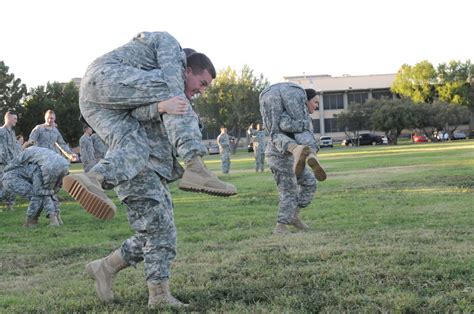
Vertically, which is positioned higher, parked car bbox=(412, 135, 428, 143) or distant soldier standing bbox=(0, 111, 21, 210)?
distant soldier standing bbox=(0, 111, 21, 210)

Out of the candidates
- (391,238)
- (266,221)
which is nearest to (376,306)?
(391,238)

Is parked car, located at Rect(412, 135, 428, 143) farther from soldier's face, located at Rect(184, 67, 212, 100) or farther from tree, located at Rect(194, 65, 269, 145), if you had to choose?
soldier's face, located at Rect(184, 67, 212, 100)

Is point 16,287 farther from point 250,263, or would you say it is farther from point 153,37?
point 153,37

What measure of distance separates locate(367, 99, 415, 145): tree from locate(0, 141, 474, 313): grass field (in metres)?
65.6

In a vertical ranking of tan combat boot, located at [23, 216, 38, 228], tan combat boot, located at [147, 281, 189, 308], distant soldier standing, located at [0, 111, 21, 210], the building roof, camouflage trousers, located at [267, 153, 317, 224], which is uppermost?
the building roof

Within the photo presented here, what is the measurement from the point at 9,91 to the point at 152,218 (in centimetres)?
6826

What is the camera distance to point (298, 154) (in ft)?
25.5

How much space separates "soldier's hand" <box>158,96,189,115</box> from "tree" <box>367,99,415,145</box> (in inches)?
2874

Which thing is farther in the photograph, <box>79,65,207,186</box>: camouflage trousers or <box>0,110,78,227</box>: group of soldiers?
<box>0,110,78,227</box>: group of soldiers

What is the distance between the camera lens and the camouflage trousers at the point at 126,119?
414 centimetres

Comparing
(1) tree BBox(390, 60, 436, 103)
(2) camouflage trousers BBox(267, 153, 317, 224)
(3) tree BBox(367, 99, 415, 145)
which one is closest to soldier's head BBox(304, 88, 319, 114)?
(2) camouflage trousers BBox(267, 153, 317, 224)

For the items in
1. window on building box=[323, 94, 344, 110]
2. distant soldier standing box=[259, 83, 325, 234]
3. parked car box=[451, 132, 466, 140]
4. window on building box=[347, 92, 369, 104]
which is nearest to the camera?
distant soldier standing box=[259, 83, 325, 234]

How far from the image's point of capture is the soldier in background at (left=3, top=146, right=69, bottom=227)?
32.1ft

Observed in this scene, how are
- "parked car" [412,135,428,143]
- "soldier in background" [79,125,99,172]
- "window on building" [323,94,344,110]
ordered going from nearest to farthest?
1. "soldier in background" [79,125,99,172]
2. "parked car" [412,135,428,143]
3. "window on building" [323,94,344,110]
